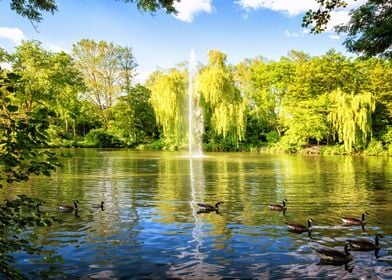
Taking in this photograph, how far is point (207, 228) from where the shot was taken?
13.1 metres

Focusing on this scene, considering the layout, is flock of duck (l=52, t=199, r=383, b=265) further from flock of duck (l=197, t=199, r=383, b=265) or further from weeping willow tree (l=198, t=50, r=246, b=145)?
weeping willow tree (l=198, t=50, r=246, b=145)

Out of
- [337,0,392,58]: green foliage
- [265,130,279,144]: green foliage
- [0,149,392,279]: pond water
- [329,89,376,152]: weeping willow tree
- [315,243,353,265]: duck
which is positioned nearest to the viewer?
[0,149,392,279]: pond water

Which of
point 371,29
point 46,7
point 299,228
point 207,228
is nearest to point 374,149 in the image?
point 371,29

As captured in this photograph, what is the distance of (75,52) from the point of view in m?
73.9

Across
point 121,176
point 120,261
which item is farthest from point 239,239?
point 121,176

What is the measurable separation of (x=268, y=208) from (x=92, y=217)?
272 inches

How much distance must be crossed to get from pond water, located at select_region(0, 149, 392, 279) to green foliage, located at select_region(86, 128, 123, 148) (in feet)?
151

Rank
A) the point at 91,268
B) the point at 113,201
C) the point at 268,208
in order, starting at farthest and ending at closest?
the point at 113,201, the point at 268,208, the point at 91,268

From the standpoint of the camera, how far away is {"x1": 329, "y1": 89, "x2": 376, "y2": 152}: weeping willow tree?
160 ft

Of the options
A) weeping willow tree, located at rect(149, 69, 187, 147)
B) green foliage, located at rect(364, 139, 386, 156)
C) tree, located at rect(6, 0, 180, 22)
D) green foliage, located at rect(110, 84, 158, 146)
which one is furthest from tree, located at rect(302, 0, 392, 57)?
green foliage, located at rect(110, 84, 158, 146)

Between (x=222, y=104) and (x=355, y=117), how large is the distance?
17728 mm

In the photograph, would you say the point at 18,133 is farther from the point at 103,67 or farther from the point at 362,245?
the point at 103,67

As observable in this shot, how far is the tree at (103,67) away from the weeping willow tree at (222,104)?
2177 centimetres

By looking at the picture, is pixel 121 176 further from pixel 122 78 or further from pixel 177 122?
pixel 122 78
